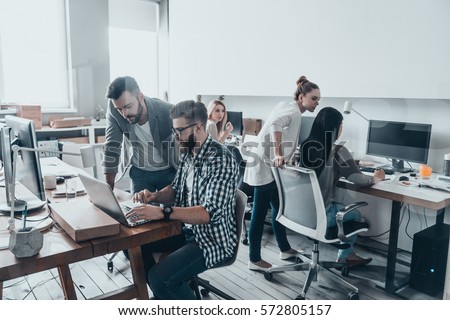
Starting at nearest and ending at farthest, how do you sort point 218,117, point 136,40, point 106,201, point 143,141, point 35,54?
point 106,201, point 143,141, point 218,117, point 136,40, point 35,54

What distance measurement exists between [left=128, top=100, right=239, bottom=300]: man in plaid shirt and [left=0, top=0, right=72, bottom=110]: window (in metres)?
3.09

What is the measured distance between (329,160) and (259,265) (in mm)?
Result: 831

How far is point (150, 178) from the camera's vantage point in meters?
2.10

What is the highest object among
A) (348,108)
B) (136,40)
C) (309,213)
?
(136,40)

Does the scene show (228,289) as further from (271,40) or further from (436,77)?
(271,40)

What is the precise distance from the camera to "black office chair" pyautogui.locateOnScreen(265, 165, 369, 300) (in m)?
1.87

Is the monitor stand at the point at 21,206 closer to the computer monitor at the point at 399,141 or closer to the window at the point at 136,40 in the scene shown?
the window at the point at 136,40

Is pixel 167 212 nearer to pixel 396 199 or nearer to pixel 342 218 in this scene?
pixel 342 218

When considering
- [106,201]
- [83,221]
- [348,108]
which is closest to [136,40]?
[348,108]

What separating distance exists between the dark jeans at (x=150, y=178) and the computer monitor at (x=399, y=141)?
1.48m

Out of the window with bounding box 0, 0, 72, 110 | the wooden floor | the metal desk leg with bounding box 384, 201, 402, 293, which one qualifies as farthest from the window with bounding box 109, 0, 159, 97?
the metal desk leg with bounding box 384, 201, 402, 293

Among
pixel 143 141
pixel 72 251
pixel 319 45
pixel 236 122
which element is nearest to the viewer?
pixel 72 251

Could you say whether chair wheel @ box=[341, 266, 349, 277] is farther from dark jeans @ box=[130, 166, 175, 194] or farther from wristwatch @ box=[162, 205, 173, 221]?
wristwatch @ box=[162, 205, 173, 221]

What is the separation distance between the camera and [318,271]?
2182 mm
